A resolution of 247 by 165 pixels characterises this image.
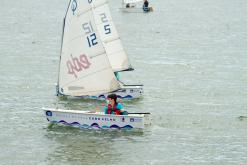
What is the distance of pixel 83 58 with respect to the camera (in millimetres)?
41781

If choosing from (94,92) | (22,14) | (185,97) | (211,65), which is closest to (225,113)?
(185,97)

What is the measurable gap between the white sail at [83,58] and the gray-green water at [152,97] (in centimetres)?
288

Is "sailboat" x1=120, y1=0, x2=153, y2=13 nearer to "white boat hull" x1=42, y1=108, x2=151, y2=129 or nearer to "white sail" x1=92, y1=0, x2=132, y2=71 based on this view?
"white sail" x1=92, y1=0, x2=132, y2=71

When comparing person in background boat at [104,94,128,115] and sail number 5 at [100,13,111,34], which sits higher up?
sail number 5 at [100,13,111,34]

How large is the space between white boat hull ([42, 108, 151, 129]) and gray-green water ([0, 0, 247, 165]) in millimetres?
442

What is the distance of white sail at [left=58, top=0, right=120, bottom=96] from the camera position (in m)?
41.3

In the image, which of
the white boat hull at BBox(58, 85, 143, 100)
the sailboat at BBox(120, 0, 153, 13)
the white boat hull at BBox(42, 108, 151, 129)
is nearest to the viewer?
the white boat hull at BBox(42, 108, 151, 129)

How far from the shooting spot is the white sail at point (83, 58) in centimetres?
A: 4128

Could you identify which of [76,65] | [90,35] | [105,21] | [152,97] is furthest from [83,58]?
[152,97]

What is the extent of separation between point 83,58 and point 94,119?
412cm

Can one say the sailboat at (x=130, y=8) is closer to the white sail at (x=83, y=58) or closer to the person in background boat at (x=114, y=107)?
the white sail at (x=83, y=58)

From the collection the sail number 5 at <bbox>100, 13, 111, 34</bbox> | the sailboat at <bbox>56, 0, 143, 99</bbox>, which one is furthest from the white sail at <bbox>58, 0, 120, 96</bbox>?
the sail number 5 at <bbox>100, 13, 111, 34</bbox>

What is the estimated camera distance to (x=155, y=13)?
106250 millimetres

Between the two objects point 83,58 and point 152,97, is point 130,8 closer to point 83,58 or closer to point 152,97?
point 152,97
